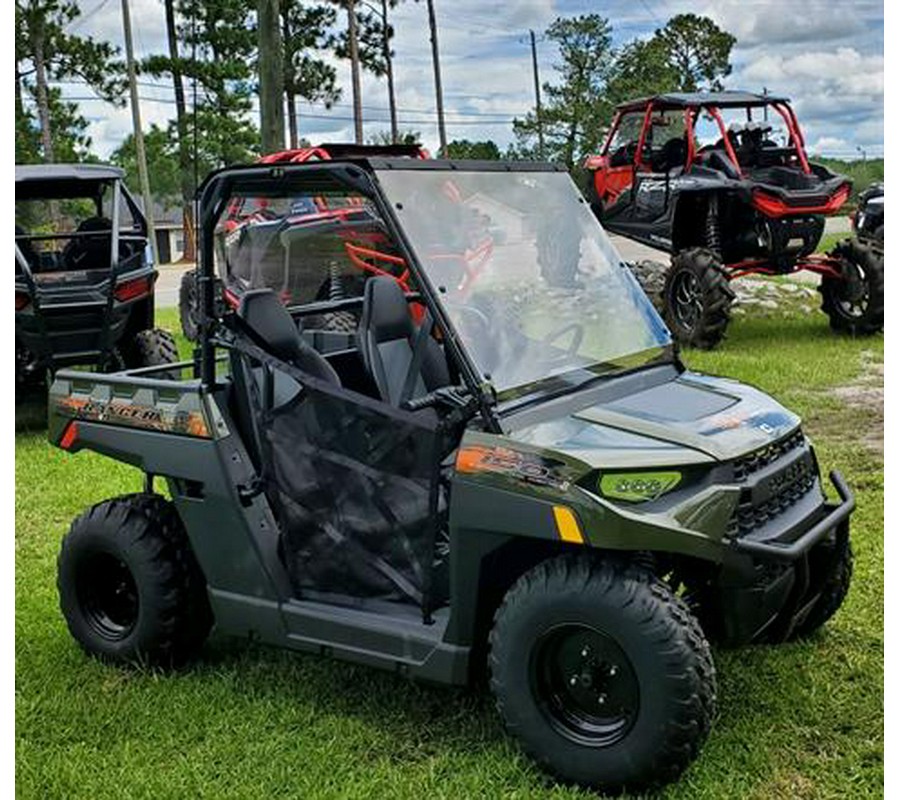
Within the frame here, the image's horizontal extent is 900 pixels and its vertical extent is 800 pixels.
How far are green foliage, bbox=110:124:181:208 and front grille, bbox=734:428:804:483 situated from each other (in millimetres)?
31518

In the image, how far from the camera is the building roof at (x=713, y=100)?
35.7 ft

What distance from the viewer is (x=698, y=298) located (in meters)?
10.4

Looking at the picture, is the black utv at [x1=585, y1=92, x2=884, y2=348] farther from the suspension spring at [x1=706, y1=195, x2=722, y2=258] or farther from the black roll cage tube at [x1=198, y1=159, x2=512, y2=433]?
the black roll cage tube at [x1=198, y1=159, x2=512, y2=433]

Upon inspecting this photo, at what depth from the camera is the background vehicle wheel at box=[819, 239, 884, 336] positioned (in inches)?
426

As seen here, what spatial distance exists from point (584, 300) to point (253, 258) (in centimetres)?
535

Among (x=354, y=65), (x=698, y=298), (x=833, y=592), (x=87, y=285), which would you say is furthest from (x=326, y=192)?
(x=354, y=65)

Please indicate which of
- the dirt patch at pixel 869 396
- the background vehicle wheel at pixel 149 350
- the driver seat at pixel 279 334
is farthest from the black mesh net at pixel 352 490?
the background vehicle wheel at pixel 149 350

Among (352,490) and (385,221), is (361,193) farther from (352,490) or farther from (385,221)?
(352,490)

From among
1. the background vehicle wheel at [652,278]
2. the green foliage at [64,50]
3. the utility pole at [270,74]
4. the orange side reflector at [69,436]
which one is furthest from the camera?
the green foliage at [64,50]

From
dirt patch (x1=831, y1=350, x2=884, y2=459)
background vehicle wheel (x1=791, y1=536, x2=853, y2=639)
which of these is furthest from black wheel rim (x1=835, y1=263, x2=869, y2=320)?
background vehicle wheel (x1=791, y1=536, x2=853, y2=639)

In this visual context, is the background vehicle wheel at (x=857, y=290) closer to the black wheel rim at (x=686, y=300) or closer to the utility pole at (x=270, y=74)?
the black wheel rim at (x=686, y=300)

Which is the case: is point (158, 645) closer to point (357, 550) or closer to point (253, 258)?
point (357, 550)

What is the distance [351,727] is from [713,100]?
8.54 m

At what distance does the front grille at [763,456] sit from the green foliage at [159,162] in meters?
31.5
